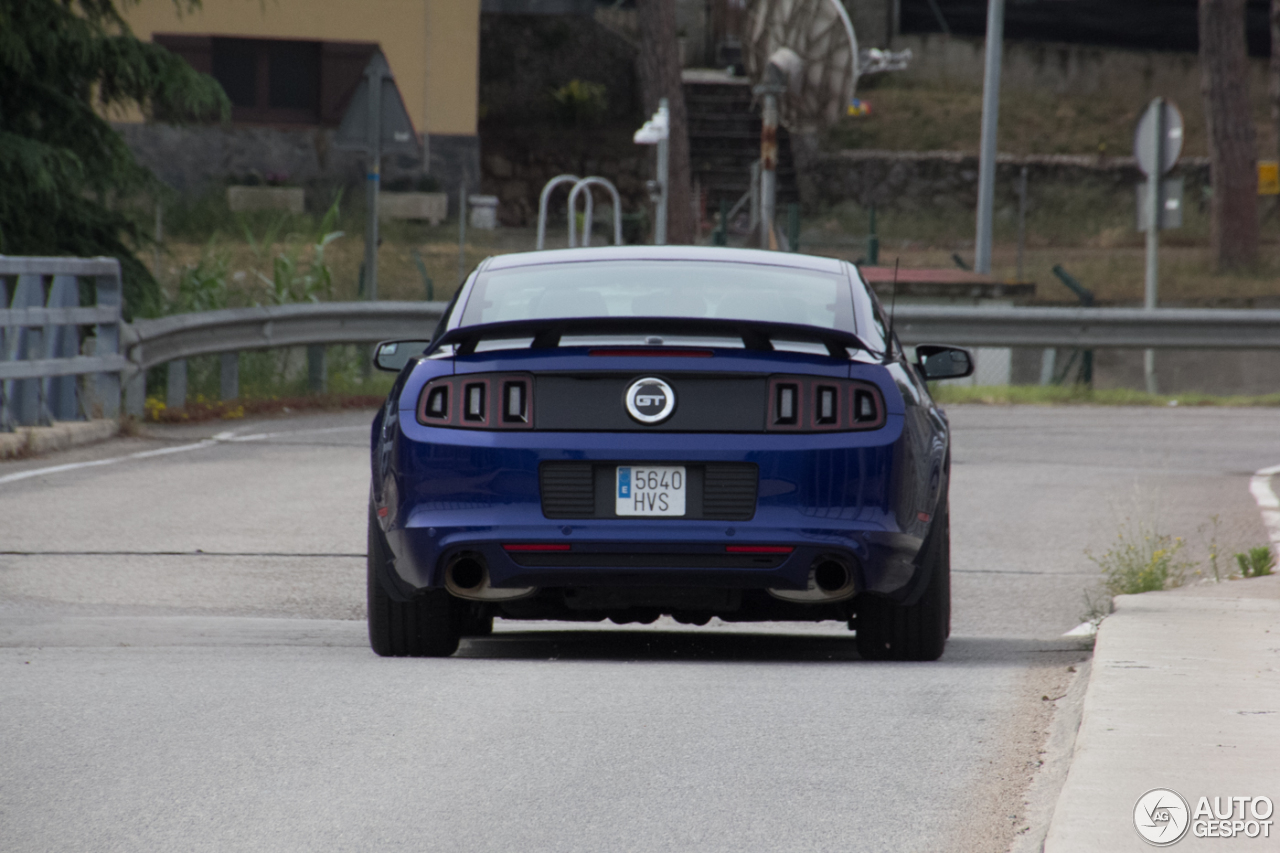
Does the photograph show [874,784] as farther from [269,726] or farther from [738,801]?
[269,726]

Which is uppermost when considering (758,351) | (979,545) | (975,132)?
(975,132)

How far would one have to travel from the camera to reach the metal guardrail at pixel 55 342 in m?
13.1

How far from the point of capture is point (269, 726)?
5340mm

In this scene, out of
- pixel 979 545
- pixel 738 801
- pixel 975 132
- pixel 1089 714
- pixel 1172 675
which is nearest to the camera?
pixel 738 801

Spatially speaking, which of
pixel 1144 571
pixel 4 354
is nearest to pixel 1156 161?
pixel 4 354

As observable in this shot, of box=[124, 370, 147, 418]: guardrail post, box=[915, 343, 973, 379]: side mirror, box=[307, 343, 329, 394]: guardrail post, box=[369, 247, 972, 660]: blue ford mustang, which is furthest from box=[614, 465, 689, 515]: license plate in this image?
box=[307, 343, 329, 394]: guardrail post

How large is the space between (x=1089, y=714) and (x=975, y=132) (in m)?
39.4

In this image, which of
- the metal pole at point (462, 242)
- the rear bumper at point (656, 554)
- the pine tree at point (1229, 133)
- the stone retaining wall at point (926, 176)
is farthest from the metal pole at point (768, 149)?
the stone retaining wall at point (926, 176)

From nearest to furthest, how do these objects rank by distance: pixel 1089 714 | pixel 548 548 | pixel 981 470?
1. pixel 1089 714
2. pixel 548 548
3. pixel 981 470

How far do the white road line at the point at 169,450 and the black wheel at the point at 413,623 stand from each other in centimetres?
582

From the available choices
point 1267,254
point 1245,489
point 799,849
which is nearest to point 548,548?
point 799,849

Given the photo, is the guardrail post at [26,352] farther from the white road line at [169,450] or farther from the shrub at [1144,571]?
the shrub at [1144,571]

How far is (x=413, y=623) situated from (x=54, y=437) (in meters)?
7.45

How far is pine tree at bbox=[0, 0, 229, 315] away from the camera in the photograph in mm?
15555
